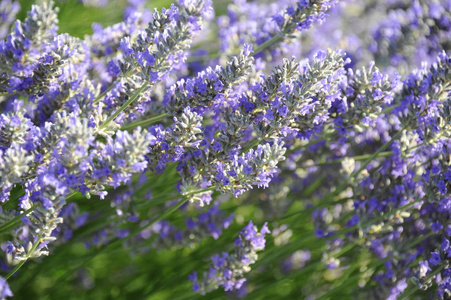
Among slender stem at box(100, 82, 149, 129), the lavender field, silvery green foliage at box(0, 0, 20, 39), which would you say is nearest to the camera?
the lavender field

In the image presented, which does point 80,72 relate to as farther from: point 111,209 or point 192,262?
point 192,262

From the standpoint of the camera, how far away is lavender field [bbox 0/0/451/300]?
55.0 inches

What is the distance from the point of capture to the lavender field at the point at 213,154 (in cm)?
140

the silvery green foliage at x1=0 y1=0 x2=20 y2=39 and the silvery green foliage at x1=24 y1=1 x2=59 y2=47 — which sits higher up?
the silvery green foliage at x1=0 y1=0 x2=20 y2=39

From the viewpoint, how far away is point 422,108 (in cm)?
184

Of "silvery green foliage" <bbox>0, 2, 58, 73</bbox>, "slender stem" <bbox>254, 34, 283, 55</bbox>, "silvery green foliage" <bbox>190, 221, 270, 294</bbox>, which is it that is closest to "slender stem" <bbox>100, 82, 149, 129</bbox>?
"silvery green foliage" <bbox>0, 2, 58, 73</bbox>

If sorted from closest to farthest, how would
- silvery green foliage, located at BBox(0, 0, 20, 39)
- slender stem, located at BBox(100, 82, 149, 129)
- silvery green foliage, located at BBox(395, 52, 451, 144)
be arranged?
slender stem, located at BBox(100, 82, 149, 129) < silvery green foliage, located at BBox(395, 52, 451, 144) < silvery green foliage, located at BBox(0, 0, 20, 39)

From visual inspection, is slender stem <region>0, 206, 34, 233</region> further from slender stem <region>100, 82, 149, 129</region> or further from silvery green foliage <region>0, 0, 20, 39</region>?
silvery green foliage <region>0, 0, 20, 39</region>

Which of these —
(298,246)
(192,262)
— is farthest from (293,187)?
(192,262)

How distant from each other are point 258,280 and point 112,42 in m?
1.34

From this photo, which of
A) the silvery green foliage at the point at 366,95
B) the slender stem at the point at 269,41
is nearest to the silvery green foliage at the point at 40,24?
the slender stem at the point at 269,41

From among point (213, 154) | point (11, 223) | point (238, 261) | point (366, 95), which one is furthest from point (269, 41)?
point (11, 223)

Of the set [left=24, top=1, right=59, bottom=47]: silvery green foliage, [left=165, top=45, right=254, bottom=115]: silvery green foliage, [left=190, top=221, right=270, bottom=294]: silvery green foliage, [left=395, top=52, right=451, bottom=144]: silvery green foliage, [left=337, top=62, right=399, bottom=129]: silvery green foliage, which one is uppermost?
[left=24, top=1, right=59, bottom=47]: silvery green foliage

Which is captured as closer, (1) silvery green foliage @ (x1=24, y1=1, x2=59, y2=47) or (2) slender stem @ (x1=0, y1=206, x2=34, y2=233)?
(1) silvery green foliage @ (x1=24, y1=1, x2=59, y2=47)
